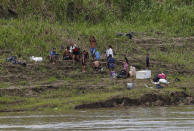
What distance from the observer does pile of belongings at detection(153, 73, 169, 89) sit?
74.8ft

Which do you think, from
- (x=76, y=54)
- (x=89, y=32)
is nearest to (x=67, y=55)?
(x=76, y=54)

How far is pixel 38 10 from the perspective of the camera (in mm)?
29719

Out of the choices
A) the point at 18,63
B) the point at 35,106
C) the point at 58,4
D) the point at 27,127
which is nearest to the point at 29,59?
the point at 18,63

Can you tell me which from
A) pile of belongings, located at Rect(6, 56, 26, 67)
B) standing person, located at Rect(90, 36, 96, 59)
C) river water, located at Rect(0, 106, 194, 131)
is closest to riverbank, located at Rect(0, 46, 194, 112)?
pile of belongings, located at Rect(6, 56, 26, 67)

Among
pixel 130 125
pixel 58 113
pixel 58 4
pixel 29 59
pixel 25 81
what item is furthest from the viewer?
pixel 58 4

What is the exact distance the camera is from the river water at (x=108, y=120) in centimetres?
1505

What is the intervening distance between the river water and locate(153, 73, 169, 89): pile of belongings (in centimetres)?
255

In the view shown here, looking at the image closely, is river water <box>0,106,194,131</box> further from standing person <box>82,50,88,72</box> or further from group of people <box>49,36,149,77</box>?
group of people <box>49,36,149,77</box>

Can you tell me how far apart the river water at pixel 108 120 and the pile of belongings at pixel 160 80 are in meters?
2.55

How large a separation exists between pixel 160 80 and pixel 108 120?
6.84m

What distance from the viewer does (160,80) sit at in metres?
23.1

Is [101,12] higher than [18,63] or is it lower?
higher

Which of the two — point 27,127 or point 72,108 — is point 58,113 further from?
point 27,127

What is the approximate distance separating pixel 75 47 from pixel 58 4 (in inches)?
249
